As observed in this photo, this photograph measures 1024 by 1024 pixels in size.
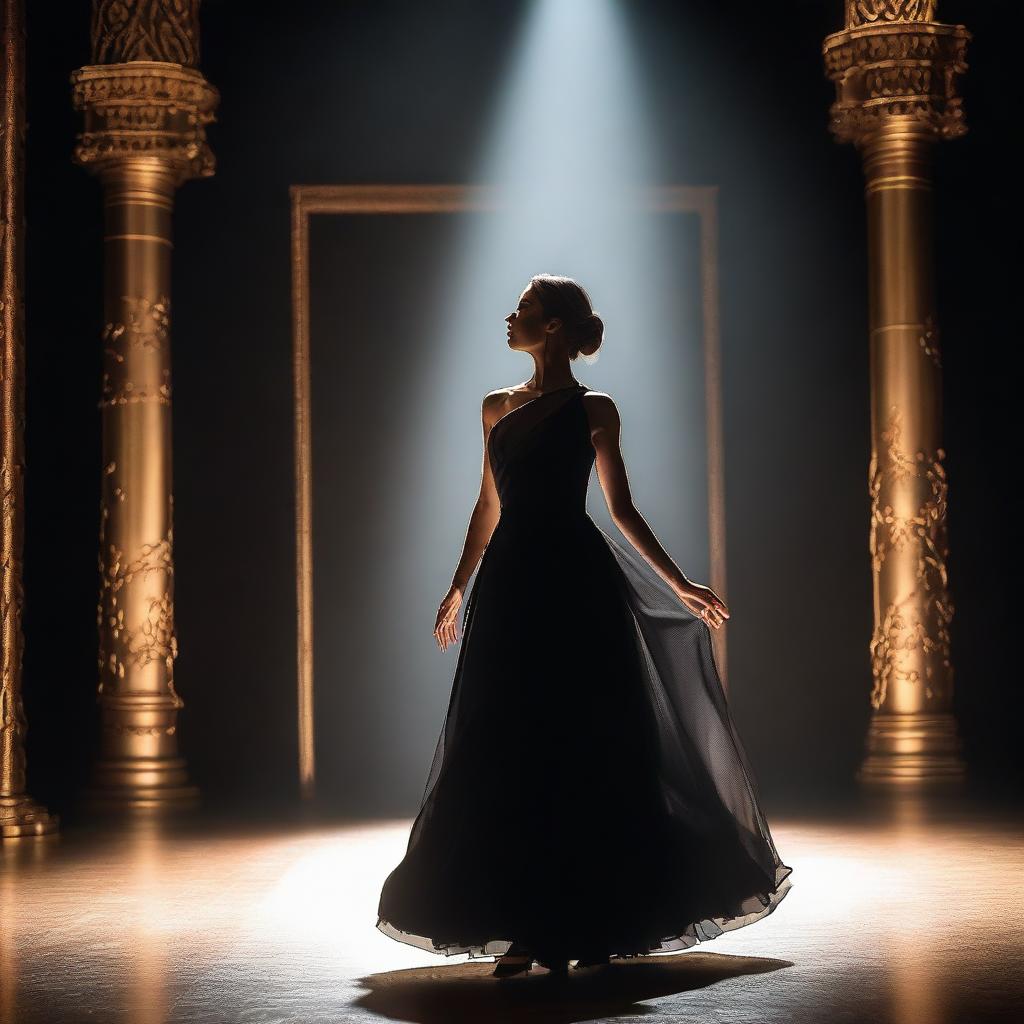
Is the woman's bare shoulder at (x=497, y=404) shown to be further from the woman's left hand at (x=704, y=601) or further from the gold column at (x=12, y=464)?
the gold column at (x=12, y=464)

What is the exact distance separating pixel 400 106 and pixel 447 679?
109 inches

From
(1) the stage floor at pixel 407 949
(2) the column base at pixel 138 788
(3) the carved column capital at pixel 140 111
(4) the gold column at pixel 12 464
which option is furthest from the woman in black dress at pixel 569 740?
(3) the carved column capital at pixel 140 111

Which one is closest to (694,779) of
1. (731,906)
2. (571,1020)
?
(731,906)

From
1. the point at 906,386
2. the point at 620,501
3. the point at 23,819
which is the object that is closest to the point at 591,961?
the point at 620,501

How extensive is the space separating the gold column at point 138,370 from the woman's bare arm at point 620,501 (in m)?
4.05

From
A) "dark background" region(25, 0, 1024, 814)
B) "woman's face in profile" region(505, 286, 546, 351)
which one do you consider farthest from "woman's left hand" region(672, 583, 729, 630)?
"dark background" region(25, 0, 1024, 814)

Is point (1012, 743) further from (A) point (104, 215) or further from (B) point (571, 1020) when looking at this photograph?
(B) point (571, 1020)

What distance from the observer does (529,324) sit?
3.68m

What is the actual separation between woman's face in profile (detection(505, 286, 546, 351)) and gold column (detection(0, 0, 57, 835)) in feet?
10.0

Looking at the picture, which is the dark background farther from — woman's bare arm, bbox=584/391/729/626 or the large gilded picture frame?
woman's bare arm, bbox=584/391/729/626

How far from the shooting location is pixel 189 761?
803 centimetres

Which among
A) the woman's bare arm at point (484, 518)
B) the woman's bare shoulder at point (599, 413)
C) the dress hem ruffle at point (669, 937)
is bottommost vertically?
the dress hem ruffle at point (669, 937)

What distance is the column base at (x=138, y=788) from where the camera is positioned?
23.4 ft

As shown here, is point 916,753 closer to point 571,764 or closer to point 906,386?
point 906,386
